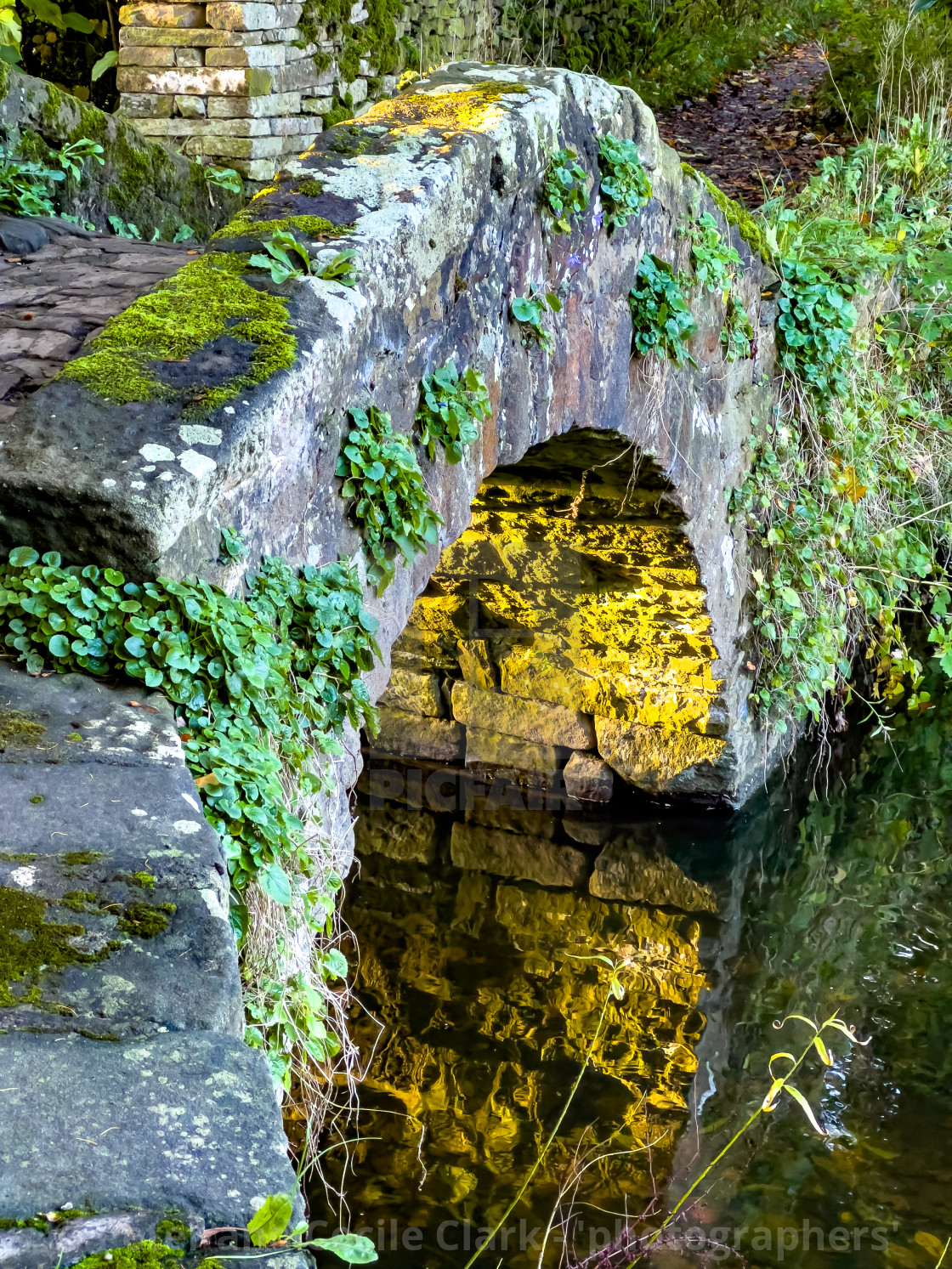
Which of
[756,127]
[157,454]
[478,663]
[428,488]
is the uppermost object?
[756,127]

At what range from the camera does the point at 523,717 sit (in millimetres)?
5777

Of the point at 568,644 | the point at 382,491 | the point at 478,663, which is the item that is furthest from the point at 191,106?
the point at 382,491

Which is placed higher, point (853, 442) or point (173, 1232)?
point (853, 442)

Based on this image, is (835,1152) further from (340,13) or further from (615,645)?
(340,13)

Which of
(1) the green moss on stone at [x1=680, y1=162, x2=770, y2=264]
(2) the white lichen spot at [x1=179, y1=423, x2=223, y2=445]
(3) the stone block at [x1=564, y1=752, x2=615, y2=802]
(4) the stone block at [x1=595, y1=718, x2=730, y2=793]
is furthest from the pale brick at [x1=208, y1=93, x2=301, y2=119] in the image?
(2) the white lichen spot at [x1=179, y1=423, x2=223, y2=445]

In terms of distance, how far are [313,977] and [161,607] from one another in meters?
0.74

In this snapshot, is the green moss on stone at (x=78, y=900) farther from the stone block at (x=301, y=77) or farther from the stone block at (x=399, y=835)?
the stone block at (x=301, y=77)

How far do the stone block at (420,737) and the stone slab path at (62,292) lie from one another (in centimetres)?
294

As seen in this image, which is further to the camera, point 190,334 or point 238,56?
point 238,56

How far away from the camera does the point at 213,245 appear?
96.3 inches

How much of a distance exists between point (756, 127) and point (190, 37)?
526 centimetres

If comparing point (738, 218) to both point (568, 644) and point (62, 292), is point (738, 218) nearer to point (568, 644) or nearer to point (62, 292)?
point (568, 644)

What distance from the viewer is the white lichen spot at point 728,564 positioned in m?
4.95

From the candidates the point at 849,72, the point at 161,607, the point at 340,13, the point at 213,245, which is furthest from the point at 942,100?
the point at 161,607
